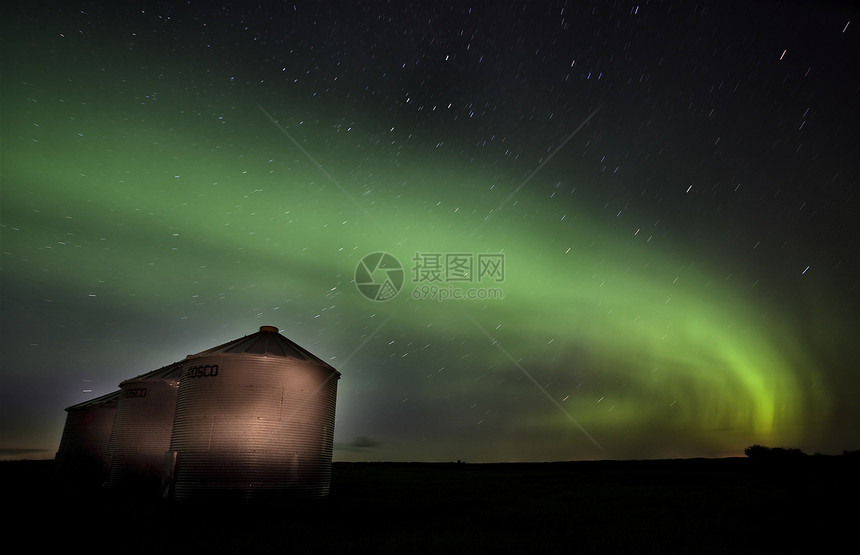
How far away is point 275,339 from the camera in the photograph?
29.9m

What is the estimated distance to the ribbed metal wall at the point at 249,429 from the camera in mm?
25328

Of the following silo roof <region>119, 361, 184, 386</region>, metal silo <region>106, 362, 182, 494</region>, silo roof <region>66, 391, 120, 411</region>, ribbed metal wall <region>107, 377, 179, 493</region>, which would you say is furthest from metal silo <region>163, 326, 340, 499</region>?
silo roof <region>66, 391, 120, 411</region>

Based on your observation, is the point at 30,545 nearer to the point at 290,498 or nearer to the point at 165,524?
the point at 165,524

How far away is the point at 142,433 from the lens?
3425 centimetres

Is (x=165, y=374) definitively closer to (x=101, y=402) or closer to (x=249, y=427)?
(x=101, y=402)

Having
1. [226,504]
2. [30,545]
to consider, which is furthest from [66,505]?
[30,545]

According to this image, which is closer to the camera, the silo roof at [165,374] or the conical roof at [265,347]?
the conical roof at [265,347]

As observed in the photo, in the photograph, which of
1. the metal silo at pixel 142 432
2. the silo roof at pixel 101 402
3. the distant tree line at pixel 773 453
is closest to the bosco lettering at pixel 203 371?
the metal silo at pixel 142 432

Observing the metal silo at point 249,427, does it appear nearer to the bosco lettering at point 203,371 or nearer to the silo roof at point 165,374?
the bosco lettering at point 203,371

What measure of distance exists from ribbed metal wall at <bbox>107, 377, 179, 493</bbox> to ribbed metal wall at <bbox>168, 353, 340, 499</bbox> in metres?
7.83

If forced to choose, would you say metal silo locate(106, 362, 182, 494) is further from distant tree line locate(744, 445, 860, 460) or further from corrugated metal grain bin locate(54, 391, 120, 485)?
distant tree line locate(744, 445, 860, 460)

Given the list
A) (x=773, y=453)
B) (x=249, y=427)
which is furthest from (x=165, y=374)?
(x=773, y=453)

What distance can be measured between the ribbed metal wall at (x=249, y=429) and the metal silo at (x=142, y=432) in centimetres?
762

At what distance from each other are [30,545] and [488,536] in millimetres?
14001
